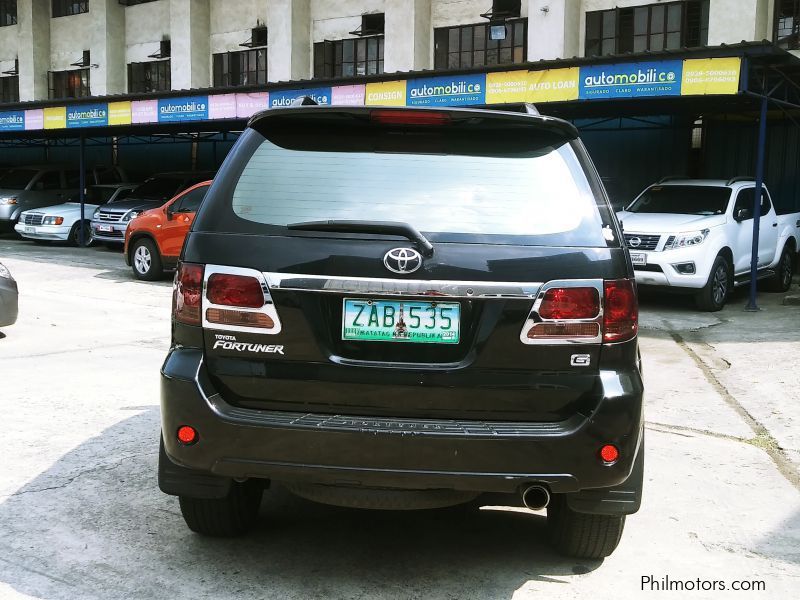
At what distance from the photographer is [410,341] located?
126 inches

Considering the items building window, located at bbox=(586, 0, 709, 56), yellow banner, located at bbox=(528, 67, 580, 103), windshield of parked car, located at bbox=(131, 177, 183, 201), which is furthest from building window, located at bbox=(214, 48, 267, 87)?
yellow banner, located at bbox=(528, 67, 580, 103)

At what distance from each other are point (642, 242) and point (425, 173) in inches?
376

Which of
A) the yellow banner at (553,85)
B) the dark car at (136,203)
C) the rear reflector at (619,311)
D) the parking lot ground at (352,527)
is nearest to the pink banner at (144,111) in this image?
the dark car at (136,203)

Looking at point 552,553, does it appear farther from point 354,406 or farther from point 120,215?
point 120,215

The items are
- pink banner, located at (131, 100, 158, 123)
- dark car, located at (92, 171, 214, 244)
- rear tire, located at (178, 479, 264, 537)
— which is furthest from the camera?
pink banner, located at (131, 100, 158, 123)

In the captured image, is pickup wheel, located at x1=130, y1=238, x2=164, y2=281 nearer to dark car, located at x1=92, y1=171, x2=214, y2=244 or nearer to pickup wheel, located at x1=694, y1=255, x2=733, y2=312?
dark car, located at x1=92, y1=171, x2=214, y2=244

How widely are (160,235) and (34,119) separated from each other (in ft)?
32.2

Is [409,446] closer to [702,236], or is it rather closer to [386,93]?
[702,236]

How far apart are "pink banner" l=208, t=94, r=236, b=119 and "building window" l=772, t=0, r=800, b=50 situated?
36.9 feet

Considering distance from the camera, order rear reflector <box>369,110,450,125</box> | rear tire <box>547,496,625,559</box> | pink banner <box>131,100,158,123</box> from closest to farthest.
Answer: rear reflector <box>369,110,450,125</box> < rear tire <box>547,496,625,559</box> < pink banner <box>131,100,158,123</box>

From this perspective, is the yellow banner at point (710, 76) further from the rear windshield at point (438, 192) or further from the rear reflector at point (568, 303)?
the rear reflector at point (568, 303)

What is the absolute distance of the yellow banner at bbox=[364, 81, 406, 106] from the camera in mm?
15258

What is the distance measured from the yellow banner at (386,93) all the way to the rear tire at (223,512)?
11.9 m

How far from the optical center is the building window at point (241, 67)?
27516 millimetres
